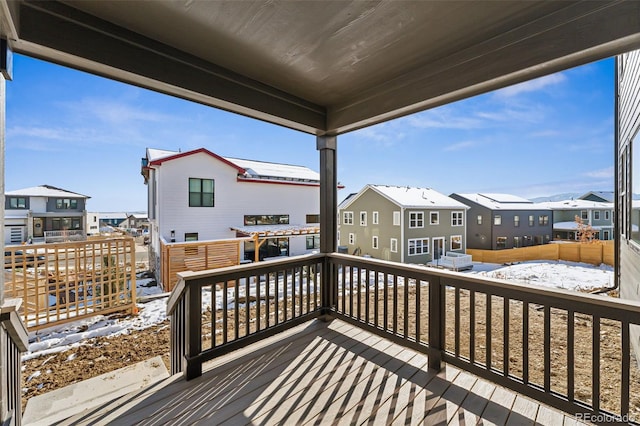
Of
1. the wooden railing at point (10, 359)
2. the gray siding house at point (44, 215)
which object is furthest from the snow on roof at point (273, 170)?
the wooden railing at point (10, 359)

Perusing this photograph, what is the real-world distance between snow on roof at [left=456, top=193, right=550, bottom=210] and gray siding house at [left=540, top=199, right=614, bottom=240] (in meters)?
0.49

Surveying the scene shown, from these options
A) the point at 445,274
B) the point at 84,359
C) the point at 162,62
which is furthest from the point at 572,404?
the point at 84,359

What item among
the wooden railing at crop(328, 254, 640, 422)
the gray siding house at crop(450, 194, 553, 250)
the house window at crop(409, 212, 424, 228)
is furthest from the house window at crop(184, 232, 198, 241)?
the gray siding house at crop(450, 194, 553, 250)

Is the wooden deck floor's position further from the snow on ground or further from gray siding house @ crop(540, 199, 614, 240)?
gray siding house @ crop(540, 199, 614, 240)

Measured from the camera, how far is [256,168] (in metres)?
10.9

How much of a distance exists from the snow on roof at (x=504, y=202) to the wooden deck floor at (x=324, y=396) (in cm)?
890

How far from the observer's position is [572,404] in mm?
1729

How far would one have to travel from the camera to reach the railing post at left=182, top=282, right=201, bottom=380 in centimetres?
226

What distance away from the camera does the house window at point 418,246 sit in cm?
1232

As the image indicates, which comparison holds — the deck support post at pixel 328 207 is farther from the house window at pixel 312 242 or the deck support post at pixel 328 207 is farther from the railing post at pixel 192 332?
the house window at pixel 312 242

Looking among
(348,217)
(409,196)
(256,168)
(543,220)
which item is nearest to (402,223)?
(409,196)

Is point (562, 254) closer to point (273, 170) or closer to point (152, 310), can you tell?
point (273, 170)

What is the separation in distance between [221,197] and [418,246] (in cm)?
873

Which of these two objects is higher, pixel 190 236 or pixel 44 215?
pixel 44 215
